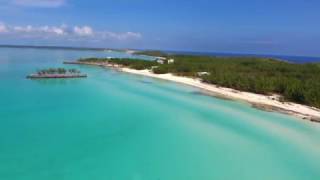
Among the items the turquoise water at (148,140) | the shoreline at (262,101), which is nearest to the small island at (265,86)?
the shoreline at (262,101)

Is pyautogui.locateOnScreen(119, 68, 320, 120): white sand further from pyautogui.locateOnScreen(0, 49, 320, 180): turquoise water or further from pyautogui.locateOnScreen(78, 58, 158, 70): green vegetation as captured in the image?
pyautogui.locateOnScreen(78, 58, 158, 70): green vegetation

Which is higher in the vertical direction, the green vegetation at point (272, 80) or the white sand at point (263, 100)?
the green vegetation at point (272, 80)

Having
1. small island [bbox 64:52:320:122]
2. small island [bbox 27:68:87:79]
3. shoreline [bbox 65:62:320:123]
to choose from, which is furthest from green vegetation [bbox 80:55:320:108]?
small island [bbox 27:68:87:79]

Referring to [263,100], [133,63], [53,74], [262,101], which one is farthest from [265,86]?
[133,63]

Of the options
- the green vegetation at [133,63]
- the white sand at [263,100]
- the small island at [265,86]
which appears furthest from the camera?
the green vegetation at [133,63]

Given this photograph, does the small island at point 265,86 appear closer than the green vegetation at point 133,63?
Yes

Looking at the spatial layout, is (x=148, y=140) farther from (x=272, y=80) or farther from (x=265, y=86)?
(x=272, y=80)

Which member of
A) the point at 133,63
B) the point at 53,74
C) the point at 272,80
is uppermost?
the point at 272,80

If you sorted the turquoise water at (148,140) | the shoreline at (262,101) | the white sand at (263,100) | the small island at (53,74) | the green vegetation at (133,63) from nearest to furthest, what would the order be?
the turquoise water at (148,140)
the shoreline at (262,101)
the white sand at (263,100)
the small island at (53,74)
the green vegetation at (133,63)

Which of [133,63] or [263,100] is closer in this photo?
[263,100]

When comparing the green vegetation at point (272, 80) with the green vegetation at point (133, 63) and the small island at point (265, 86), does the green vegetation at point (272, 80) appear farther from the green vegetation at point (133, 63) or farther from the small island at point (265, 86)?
the green vegetation at point (133, 63)
